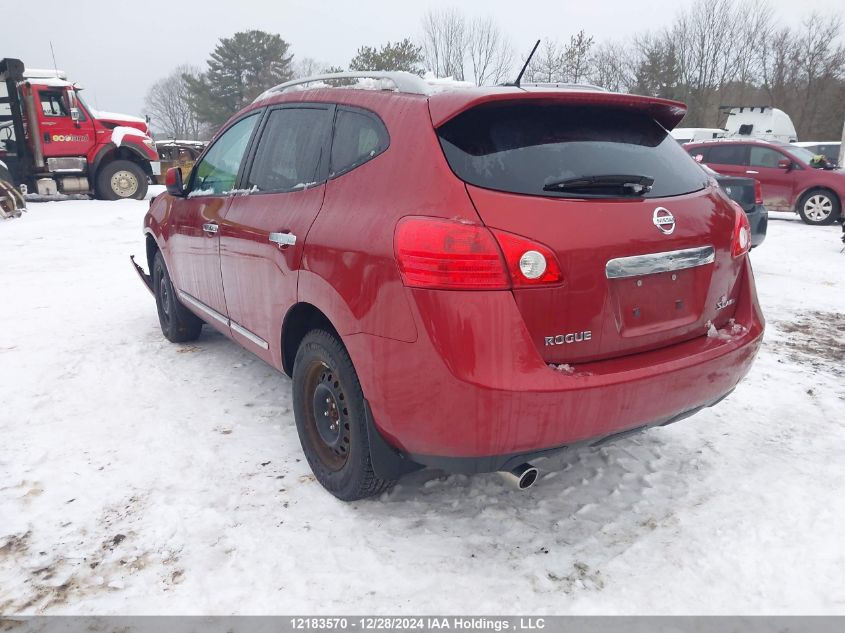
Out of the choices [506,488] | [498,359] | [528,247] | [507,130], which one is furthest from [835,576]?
[507,130]

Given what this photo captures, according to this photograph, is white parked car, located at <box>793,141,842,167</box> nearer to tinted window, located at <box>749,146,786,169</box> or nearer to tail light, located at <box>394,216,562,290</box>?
tinted window, located at <box>749,146,786,169</box>

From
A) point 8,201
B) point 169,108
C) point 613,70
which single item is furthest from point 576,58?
point 169,108

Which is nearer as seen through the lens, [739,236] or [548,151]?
[548,151]

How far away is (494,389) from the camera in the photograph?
1.96m

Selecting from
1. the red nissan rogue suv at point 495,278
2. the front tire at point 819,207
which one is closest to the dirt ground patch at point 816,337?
the red nissan rogue suv at point 495,278

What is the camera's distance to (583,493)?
2.80 metres

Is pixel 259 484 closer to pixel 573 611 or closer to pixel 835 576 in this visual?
pixel 573 611

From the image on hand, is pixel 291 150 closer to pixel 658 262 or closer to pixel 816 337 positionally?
pixel 658 262

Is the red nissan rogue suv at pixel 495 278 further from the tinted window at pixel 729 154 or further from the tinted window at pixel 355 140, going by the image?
the tinted window at pixel 729 154

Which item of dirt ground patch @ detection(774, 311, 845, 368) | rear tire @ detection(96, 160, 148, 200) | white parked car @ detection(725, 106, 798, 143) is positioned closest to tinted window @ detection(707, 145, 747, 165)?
dirt ground patch @ detection(774, 311, 845, 368)

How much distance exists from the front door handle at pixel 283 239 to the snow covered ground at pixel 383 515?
1124mm

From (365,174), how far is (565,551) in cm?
172

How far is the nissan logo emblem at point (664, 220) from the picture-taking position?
226 cm

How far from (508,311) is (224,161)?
2.68 m
